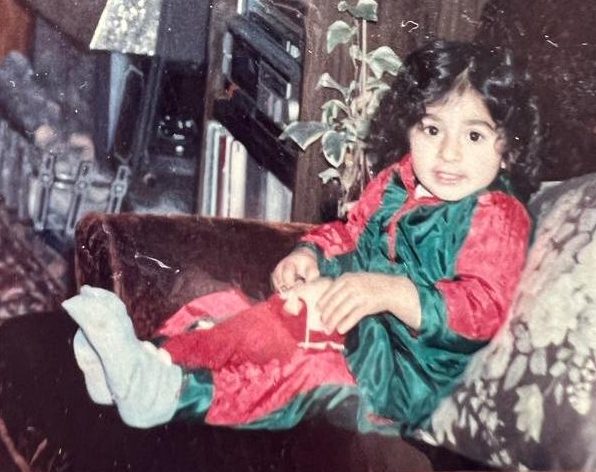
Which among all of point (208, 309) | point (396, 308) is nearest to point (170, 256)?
point (208, 309)

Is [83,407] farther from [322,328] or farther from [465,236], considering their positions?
[465,236]

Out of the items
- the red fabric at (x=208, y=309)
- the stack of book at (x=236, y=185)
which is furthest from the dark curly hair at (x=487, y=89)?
the red fabric at (x=208, y=309)

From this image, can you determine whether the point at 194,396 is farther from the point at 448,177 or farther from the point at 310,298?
the point at 448,177

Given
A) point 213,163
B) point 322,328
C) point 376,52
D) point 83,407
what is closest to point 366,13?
point 376,52

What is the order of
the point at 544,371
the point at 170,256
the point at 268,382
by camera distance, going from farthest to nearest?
the point at 170,256 → the point at 268,382 → the point at 544,371

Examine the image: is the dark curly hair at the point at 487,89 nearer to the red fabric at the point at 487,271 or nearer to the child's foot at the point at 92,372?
the red fabric at the point at 487,271

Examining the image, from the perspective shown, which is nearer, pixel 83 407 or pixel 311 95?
pixel 83 407
